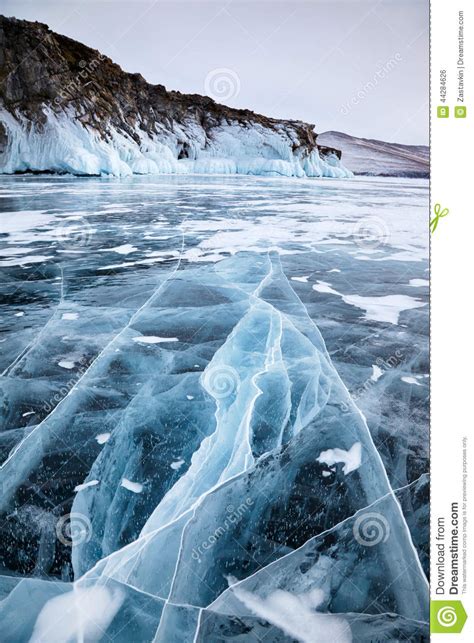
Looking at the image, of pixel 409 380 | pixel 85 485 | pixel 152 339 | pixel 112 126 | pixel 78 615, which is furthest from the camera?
pixel 112 126

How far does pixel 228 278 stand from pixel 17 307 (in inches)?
43.4

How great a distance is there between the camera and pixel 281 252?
3293 mm

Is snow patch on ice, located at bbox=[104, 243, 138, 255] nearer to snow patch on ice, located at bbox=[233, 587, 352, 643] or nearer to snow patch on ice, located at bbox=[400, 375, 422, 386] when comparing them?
snow patch on ice, located at bbox=[400, 375, 422, 386]

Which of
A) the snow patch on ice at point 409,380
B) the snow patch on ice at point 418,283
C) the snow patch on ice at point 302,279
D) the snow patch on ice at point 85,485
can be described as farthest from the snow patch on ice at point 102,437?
the snow patch on ice at point 418,283

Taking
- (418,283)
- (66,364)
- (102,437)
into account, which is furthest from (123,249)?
(102,437)

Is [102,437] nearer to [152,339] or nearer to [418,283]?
[152,339]

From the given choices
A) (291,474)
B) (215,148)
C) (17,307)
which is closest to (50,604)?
(291,474)

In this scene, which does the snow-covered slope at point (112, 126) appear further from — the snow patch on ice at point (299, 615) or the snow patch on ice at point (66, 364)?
the snow patch on ice at point (299, 615)

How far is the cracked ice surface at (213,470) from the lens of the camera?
1.00 m
